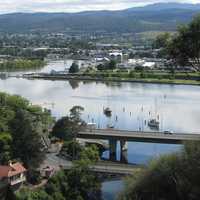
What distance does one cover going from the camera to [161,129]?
20906 mm

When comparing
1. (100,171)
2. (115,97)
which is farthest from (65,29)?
(100,171)

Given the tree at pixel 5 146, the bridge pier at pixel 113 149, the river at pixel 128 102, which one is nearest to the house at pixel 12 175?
the tree at pixel 5 146

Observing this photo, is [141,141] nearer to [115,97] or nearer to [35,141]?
[35,141]

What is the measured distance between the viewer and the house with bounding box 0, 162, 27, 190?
10.5m

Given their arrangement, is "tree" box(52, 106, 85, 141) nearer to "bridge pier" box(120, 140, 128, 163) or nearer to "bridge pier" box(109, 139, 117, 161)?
"bridge pier" box(109, 139, 117, 161)

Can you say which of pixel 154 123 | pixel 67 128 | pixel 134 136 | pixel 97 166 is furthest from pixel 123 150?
pixel 154 123

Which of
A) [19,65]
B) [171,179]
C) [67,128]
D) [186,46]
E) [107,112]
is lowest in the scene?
[19,65]

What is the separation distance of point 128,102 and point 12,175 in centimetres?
1795

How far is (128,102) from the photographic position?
1111 inches

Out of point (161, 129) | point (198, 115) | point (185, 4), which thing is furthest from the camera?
point (185, 4)

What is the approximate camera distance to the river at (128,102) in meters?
21.1

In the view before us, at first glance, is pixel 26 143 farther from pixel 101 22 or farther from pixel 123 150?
pixel 101 22

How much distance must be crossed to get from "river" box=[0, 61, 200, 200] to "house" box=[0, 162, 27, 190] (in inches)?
185

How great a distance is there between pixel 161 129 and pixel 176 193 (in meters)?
16.3
